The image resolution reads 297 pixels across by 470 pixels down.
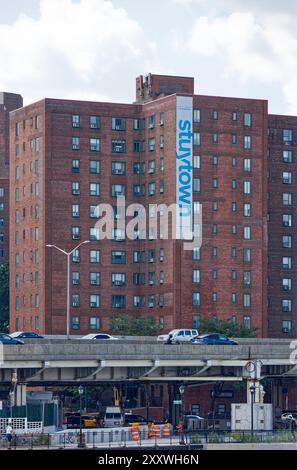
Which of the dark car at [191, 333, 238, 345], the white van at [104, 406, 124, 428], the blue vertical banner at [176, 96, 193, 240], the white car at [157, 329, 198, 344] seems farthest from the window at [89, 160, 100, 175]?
the white van at [104, 406, 124, 428]

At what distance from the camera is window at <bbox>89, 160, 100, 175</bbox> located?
199 meters

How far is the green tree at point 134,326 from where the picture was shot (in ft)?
629

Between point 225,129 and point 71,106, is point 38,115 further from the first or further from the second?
point 225,129

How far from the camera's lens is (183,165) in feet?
635

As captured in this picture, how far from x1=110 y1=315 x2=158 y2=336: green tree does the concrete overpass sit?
4034cm

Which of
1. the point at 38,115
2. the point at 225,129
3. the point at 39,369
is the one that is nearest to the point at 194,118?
the point at 225,129

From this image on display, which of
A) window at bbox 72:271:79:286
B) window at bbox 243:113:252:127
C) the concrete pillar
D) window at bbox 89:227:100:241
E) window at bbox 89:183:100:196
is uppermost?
window at bbox 243:113:252:127

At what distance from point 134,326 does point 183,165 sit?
19530 mm

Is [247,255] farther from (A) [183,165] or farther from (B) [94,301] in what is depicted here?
(B) [94,301]

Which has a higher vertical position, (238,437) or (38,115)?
(38,115)

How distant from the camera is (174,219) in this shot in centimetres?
19438

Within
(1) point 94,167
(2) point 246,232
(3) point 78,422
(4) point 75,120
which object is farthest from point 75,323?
(3) point 78,422

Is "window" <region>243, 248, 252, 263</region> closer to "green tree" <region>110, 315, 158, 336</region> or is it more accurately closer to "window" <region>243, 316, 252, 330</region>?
"window" <region>243, 316, 252, 330</region>
